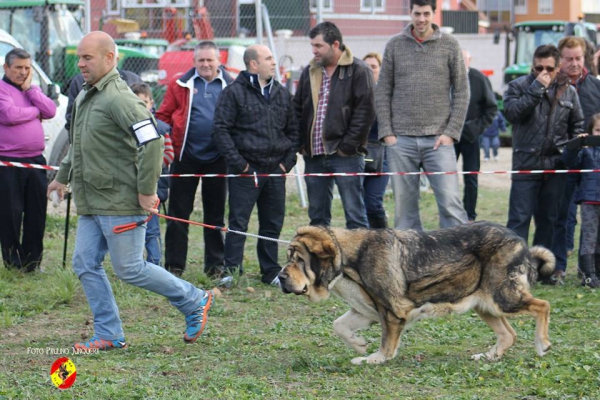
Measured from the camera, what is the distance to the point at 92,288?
624 centimetres

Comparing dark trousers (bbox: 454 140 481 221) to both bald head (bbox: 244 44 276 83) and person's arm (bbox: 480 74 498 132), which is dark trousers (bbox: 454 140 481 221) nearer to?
person's arm (bbox: 480 74 498 132)

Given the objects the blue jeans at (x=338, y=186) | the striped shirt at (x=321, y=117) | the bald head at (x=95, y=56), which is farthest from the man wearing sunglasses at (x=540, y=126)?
the bald head at (x=95, y=56)

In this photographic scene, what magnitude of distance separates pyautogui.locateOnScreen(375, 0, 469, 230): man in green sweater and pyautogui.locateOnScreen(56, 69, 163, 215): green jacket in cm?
314

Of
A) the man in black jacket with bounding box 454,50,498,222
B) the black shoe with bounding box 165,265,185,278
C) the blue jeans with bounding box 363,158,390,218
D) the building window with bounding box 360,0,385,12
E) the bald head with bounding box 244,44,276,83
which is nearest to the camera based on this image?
the bald head with bounding box 244,44,276,83

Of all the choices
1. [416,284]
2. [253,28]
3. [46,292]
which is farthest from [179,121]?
[253,28]

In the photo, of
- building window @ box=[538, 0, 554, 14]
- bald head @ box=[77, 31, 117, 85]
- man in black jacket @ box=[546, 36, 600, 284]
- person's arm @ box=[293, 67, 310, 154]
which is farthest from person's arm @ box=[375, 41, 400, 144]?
building window @ box=[538, 0, 554, 14]

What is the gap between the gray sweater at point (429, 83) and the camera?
835 centimetres

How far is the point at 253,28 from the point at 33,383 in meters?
9.59

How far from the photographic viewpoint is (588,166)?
28.0ft

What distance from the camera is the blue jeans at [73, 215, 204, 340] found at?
6.01 meters

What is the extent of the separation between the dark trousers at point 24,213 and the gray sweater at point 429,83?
3571 mm

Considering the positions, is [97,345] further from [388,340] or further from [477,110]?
[477,110]

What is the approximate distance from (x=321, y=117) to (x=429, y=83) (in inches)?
41.8

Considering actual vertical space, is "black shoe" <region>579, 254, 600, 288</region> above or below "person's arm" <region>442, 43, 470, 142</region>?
below
